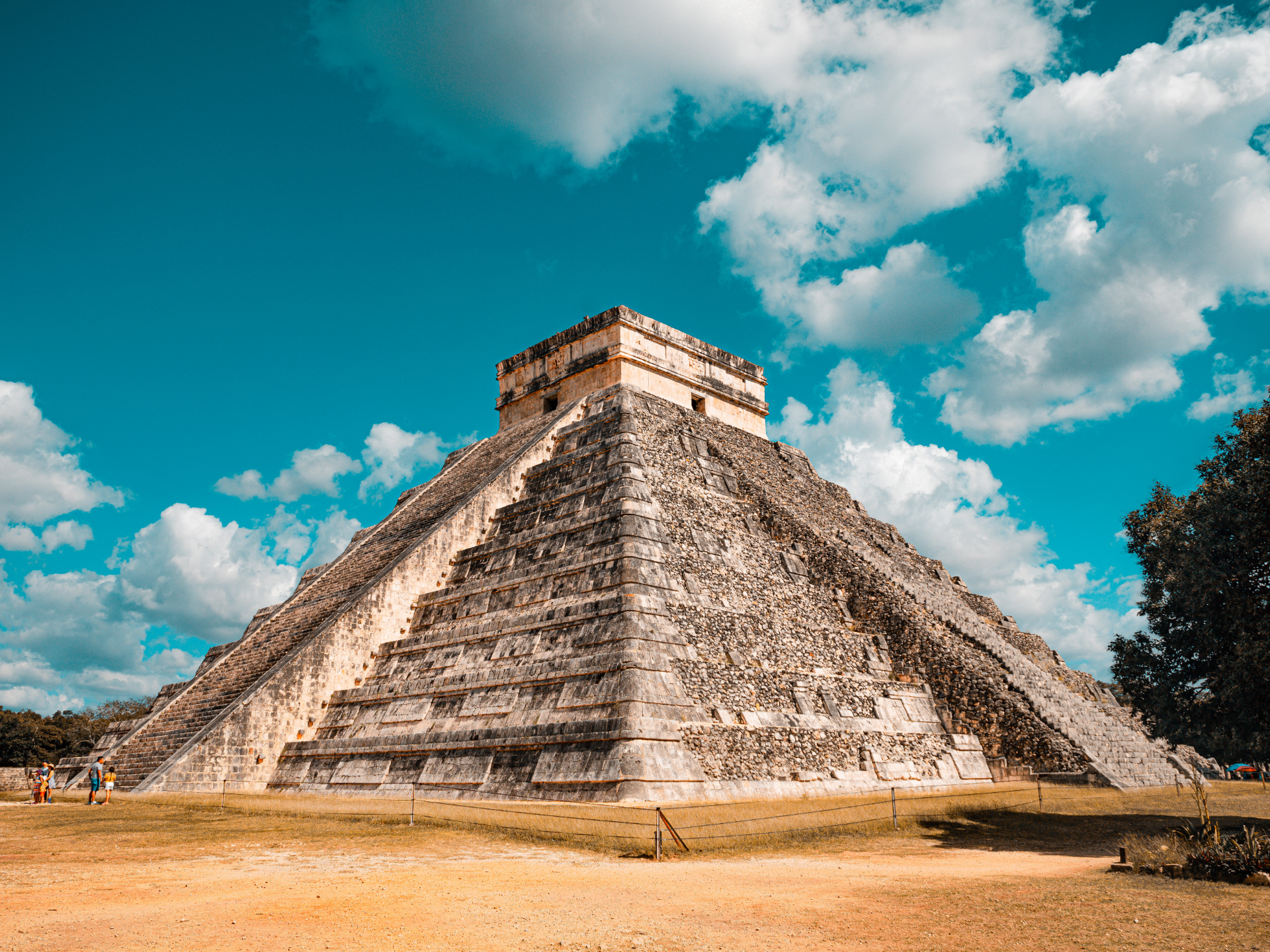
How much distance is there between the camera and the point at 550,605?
42.2 ft

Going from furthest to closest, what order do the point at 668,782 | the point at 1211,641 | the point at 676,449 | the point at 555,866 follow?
the point at 676,449, the point at 1211,641, the point at 668,782, the point at 555,866

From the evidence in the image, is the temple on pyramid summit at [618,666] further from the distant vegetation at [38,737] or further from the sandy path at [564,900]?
the distant vegetation at [38,737]

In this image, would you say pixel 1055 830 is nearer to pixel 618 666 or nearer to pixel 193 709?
pixel 618 666

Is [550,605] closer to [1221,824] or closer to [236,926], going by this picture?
[236,926]

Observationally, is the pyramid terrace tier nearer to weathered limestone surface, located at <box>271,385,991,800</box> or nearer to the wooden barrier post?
weathered limestone surface, located at <box>271,385,991,800</box>

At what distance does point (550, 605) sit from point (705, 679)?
2713 millimetres

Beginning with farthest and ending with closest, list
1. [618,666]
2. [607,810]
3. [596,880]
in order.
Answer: [618,666] → [607,810] → [596,880]

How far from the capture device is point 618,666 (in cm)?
1086

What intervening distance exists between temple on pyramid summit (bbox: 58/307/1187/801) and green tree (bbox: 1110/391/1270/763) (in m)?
1.88

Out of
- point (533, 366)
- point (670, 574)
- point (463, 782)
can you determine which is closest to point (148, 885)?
point (463, 782)

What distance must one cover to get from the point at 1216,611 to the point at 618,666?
761 centimetres

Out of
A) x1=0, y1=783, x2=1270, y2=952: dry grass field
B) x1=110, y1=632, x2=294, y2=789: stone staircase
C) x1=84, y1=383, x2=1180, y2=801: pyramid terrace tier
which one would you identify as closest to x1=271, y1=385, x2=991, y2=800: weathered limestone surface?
x1=84, y1=383, x2=1180, y2=801: pyramid terrace tier

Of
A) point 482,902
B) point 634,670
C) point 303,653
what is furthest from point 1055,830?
point 303,653

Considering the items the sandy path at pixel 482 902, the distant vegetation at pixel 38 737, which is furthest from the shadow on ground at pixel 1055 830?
the distant vegetation at pixel 38 737
